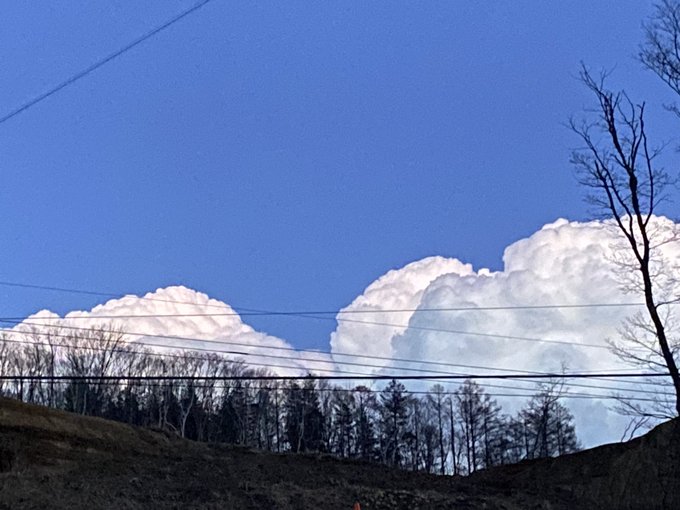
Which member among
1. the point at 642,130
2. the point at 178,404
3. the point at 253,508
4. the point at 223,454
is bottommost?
the point at 253,508

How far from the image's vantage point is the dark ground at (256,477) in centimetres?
2120

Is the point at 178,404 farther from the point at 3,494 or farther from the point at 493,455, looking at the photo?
the point at 3,494

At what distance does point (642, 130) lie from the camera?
3012cm

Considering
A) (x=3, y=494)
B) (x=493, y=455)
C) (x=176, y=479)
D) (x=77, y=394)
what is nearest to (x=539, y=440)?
(x=493, y=455)

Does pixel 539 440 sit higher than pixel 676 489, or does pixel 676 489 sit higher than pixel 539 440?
pixel 539 440

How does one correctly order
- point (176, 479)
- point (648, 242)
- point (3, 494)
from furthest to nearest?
point (648, 242), point (176, 479), point (3, 494)

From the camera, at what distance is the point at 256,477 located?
24781 mm

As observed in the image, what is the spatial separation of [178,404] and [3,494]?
5249 cm

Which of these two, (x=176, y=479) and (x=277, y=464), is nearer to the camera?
(x=176, y=479)

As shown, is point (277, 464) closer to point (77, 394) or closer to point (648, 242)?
point (648, 242)

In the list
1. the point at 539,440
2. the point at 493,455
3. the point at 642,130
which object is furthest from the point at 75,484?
the point at 493,455

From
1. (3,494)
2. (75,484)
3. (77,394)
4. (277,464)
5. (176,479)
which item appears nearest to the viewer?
(3,494)

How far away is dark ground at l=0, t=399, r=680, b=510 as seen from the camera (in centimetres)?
2120

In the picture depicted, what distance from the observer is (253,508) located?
2098 cm
